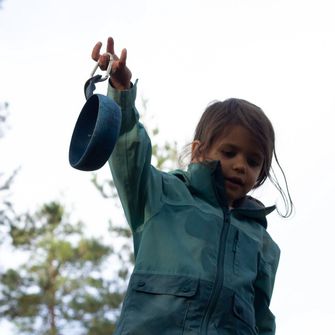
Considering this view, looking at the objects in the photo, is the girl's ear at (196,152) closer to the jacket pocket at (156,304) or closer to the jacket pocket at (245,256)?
the jacket pocket at (245,256)

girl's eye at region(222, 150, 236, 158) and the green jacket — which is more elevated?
girl's eye at region(222, 150, 236, 158)

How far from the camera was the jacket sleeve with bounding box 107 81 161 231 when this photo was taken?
103 inches

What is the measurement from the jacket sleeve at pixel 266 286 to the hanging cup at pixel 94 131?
0.74 meters

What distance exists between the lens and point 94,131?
2.42m

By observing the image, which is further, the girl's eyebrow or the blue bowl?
the girl's eyebrow

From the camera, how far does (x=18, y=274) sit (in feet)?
53.7

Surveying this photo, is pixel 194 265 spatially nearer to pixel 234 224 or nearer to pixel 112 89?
pixel 234 224

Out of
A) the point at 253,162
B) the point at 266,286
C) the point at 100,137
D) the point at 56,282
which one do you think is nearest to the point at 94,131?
the point at 100,137

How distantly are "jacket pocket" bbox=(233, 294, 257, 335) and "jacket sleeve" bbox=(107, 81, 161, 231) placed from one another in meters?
0.42

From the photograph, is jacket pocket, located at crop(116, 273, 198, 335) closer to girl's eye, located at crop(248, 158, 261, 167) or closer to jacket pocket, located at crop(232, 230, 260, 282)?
jacket pocket, located at crop(232, 230, 260, 282)

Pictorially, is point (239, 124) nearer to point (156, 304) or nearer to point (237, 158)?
point (237, 158)

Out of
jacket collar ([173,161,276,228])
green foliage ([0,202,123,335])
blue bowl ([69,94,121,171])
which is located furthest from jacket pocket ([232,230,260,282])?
green foliage ([0,202,123,335])

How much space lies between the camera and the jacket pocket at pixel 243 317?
256cm

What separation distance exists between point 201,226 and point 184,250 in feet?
0.40
